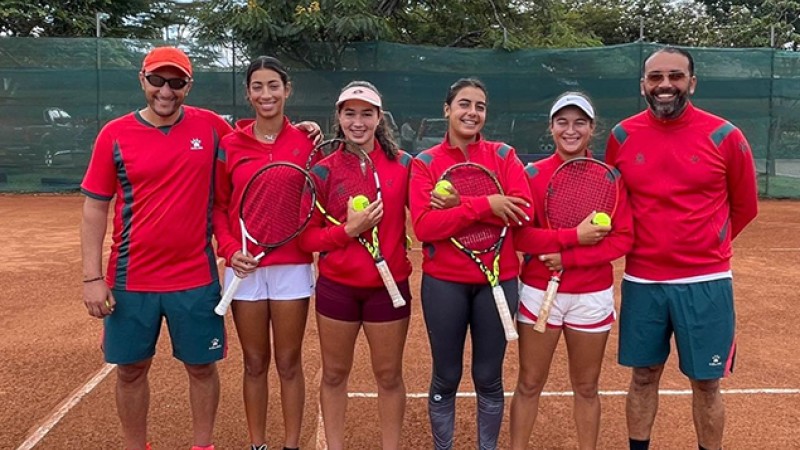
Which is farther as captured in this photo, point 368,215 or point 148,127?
point 148,127

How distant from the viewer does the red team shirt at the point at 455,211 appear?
287 centimetres

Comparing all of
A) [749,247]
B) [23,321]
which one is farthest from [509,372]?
[749,247]

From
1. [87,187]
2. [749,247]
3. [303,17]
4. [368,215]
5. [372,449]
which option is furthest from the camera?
[303,17]

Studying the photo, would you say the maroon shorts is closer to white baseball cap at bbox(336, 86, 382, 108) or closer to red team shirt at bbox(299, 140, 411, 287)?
red team shirt at bbox(299, 140, 411, 287)

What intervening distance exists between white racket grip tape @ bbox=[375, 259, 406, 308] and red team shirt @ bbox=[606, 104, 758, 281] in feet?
3.72

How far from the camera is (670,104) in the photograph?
301cm

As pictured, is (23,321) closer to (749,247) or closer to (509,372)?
(509,372)

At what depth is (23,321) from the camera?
5.76 metres

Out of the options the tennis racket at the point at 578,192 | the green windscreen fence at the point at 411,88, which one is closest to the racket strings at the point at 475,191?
the tennis racket at the point at 578,192

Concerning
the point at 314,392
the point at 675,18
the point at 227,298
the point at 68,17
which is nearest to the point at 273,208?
the point at 227,298

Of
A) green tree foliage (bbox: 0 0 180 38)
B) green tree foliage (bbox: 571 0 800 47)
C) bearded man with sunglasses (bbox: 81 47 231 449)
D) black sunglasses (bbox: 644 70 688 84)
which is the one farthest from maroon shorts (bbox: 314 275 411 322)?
green tree foliage (bbox: 571 0 800 47)

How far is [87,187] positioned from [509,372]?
9.83 ft

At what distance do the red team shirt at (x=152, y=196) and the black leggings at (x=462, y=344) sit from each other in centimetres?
113

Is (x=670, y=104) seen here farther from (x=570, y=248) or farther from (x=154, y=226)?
(x=154, y=226)
